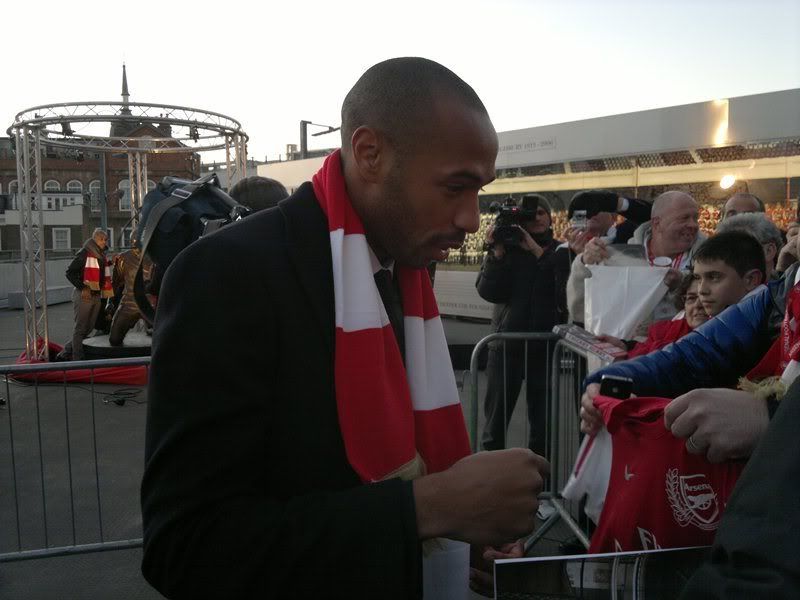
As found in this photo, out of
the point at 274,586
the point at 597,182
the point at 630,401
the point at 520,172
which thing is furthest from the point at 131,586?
the point at 520,172

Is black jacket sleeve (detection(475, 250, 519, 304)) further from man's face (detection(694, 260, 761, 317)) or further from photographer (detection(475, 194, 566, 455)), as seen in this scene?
man's face (detection(694, 260, 761, 317))

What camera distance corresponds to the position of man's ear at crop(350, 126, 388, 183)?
126cm

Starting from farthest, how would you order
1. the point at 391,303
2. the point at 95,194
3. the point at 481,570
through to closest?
the point at 95,194 < the point at 481,570 < the point at 391,303

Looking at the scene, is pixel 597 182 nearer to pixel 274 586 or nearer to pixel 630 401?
pixel 630 401

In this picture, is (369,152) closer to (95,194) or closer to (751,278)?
(751,278)

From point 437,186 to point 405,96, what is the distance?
179mm

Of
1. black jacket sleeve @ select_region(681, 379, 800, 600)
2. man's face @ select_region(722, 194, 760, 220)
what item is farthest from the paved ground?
black jacket sleeve @ select_region(681, 379, 800, 600)

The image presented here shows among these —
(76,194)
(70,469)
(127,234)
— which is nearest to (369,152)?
(70,469)

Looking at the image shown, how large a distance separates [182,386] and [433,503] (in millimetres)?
423

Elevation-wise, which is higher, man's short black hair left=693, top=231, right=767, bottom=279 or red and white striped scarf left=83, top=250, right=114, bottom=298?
man's short black hair left=693, top=231, right=767, bottom=279

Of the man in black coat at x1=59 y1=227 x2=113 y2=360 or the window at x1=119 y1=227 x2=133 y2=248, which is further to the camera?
the window at x1=119 y1=227 x2=133 y2=248

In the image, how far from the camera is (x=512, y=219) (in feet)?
16.0

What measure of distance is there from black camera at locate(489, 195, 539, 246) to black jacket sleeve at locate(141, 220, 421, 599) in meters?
3.81

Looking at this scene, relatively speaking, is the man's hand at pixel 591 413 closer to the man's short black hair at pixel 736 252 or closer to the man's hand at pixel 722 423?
the man's hand at pixel 722 423
